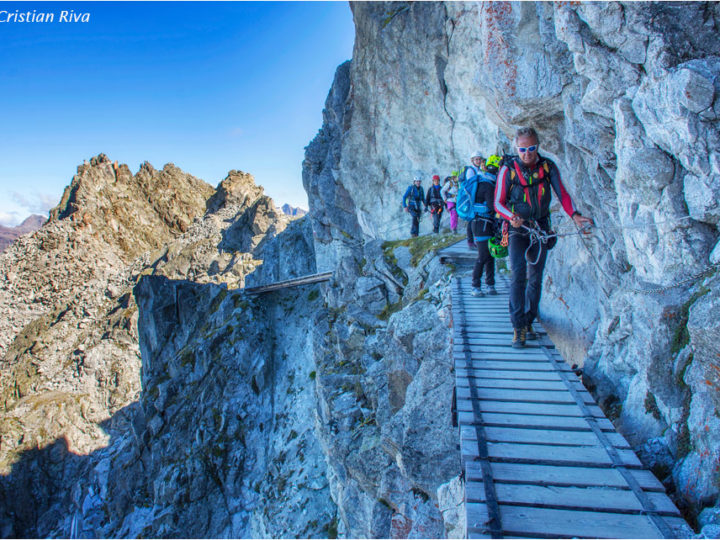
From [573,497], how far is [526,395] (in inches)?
74.6

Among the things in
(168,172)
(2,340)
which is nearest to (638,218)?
(2,340)

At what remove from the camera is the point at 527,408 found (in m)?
5.20

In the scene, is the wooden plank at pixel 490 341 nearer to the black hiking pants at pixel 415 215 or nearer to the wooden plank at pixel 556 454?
the wooden plank at pixel 556 454

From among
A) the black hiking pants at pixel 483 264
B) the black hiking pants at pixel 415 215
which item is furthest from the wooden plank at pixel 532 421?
the black hiking pants at pixel 415 215

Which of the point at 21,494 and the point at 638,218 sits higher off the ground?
the point at 638,218

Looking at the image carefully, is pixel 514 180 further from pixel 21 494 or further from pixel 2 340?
pixel 2 340

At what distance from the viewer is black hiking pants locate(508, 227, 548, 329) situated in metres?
6.70

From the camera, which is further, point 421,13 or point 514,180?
point 421,13

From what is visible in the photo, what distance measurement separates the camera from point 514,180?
259 inches

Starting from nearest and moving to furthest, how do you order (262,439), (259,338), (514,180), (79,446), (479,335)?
(514,180) → (479,335) → (262,439) → (259,338) → (79,446)

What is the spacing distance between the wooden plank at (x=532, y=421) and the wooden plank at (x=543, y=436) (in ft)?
0.24

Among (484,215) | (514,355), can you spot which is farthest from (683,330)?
(484,215)

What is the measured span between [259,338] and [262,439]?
7228mm

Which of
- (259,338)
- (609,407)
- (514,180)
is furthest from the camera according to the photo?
(259,338)
